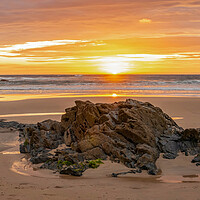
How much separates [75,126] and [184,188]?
586 centimetres

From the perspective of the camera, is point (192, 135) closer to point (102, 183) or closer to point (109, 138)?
point (109, 138)

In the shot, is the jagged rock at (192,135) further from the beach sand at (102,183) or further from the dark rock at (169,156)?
the dark rock at (169,156)

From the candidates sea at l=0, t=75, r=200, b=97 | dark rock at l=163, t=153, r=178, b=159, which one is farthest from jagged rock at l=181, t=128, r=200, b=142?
sea at l=0, t=75, r=200, b=97

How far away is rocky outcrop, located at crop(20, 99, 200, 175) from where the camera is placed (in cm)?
1040

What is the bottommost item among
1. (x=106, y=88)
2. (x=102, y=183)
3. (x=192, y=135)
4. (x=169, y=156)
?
(x=102, y=183)

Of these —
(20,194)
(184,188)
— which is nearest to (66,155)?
(20,194)

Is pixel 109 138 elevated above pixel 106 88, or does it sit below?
below

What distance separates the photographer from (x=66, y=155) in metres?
10.6

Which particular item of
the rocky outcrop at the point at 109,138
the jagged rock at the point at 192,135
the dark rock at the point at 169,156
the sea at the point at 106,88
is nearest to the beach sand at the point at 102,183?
the dark rock at the point at 169,156

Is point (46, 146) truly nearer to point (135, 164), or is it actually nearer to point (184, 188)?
point (135, 164)

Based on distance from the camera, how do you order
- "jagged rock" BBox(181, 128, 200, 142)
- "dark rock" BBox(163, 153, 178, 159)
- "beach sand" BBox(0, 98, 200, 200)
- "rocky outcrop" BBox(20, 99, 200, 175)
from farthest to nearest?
1. "jagged rock" BBox(181, 128, 200, 142)
2. "dark rock" BBox(163, 153, 178, 159)
3. "rocky outcrop" BBox(20, 99, 200, 175)
4. "beach sand" BBox(0, 98, 200, 200)

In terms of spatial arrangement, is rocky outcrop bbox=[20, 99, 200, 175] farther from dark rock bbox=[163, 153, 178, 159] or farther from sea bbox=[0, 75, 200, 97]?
sea bbox=[0, 75, 200, 97]

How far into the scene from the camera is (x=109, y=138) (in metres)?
11.1

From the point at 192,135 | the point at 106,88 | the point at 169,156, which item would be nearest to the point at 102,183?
the point at 169,156
